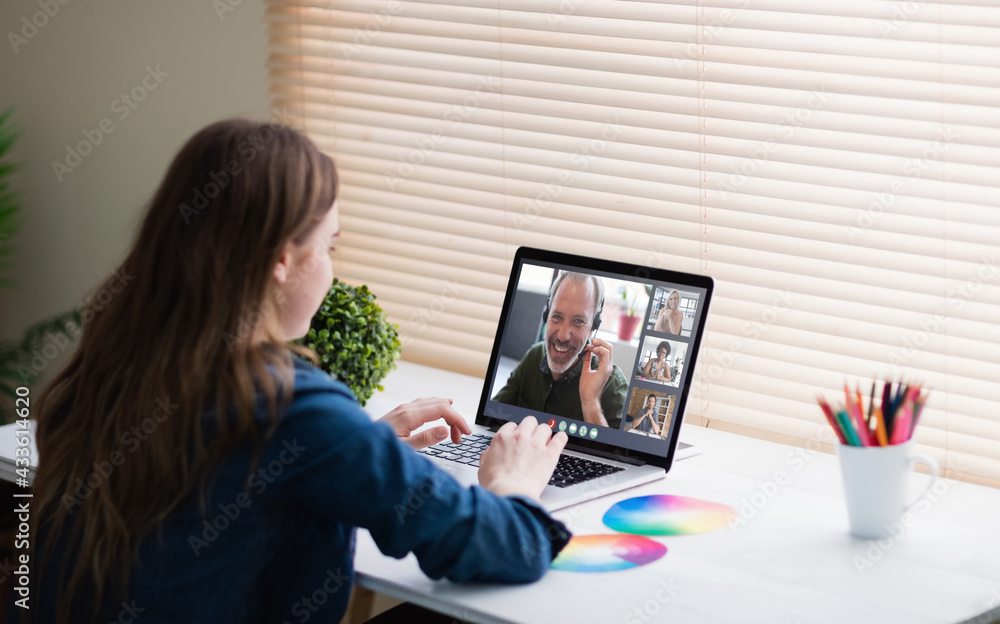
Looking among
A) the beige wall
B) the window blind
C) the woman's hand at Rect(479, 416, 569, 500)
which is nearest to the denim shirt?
the woman's hand at Rect(479, 416, 569, 500)

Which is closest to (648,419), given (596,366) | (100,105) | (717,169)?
(596,366)

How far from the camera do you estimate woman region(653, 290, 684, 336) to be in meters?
1.35

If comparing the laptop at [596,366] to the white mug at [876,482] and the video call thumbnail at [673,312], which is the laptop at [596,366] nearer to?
the video call thumbnail at [673,312]

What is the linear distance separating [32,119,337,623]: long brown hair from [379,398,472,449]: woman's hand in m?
0.36

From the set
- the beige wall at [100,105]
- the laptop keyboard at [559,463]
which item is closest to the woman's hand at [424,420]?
the laptop keyboard at [559,463]

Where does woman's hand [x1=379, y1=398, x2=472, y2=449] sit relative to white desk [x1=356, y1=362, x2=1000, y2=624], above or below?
above

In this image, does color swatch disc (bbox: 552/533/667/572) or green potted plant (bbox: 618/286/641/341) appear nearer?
color swatch disc (bbox: 552/533/667/572)

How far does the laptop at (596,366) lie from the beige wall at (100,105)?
2.95 ft

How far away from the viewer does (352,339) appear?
1.50 metres

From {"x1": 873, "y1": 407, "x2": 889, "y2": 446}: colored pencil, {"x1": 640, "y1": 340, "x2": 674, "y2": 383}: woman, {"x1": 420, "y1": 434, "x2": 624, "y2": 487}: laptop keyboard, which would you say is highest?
{"x1": 640, "y1": 340, "x2": 674, "y2": 383}: woman

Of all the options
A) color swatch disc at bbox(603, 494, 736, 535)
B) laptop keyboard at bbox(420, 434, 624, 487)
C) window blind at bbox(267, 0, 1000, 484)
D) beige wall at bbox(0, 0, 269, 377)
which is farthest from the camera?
beige wall at bbox(0, 0, 269, 377)

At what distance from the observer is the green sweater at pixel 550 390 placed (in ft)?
4.46

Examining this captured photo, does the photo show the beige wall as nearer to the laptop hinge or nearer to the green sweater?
the green sweater

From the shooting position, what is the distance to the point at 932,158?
138 cm
